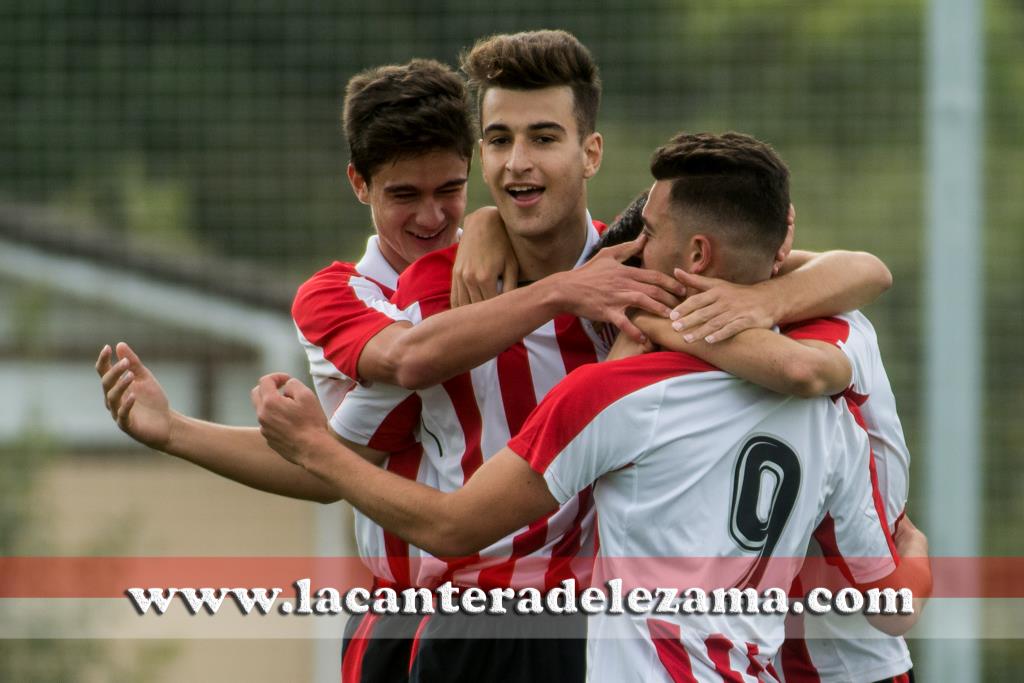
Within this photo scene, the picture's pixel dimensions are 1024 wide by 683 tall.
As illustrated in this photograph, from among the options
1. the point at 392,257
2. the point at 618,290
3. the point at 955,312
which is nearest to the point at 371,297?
the point at 392,257

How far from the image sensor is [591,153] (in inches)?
102

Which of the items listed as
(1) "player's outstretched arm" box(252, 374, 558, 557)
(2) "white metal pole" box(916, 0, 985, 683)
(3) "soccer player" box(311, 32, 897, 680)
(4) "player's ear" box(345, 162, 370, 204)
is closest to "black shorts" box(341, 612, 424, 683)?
(3) "soccer player" box(311, 32, 897, 680)

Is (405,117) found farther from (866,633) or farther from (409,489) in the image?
(866,633)

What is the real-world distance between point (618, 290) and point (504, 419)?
388 mm

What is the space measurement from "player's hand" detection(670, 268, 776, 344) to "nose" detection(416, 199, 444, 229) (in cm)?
71

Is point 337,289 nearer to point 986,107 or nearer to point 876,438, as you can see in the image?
point 876,438

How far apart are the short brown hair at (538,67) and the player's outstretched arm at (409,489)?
0.66 meters

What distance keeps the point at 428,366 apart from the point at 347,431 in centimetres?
30

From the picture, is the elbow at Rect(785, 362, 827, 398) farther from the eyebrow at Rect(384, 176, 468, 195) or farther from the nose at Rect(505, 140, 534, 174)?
the eyebrow at Rect(384, 176, 468, 195)

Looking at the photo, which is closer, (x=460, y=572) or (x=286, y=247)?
(x=460, y=572)

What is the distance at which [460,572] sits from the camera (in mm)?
2529

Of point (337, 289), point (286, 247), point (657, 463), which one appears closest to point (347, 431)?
point (337, 289)

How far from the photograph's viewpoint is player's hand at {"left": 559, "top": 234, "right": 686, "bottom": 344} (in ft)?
7.10

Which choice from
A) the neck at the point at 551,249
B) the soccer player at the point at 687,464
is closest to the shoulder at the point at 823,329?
the soccer player at the point at 687,464
